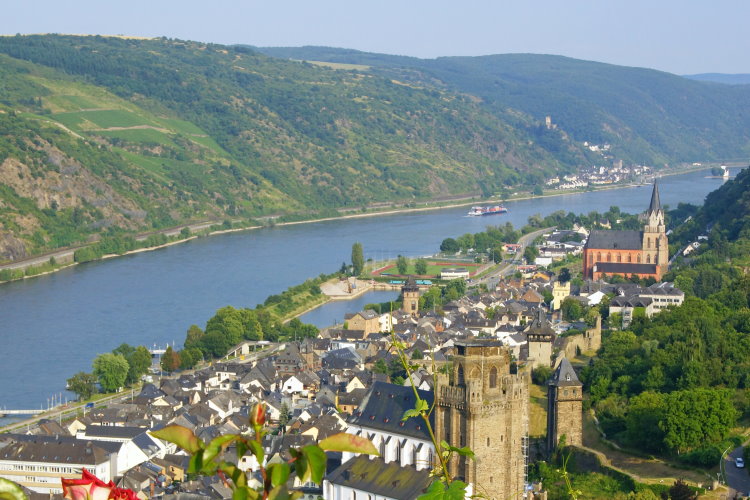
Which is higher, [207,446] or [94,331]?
[207,446]

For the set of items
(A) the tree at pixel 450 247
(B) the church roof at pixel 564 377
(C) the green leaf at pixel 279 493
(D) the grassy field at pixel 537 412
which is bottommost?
(A) the tree at pixel 450 247

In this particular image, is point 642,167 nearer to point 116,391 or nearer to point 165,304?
point 165,304

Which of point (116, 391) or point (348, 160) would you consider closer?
point (116, 391)

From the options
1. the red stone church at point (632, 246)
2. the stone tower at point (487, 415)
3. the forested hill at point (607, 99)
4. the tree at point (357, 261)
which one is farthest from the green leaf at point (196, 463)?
the forested hill at point (607, 99)

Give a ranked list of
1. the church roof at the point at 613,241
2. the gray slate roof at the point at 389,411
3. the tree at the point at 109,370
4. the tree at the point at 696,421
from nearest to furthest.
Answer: the gray slate roof at the point at 389,411, the tree at the point at 696,421, the tree at the point at 109,370, the church roof at the point at 613,241

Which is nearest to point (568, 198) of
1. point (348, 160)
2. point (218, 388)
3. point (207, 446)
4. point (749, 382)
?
point (348, 160)

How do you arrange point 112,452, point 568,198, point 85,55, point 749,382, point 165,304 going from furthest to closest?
point 85,55
point 568,198
point 165,304
point 112,452
point 749,382

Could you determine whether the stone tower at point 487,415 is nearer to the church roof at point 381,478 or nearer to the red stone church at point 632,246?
the church roof at point 381,478

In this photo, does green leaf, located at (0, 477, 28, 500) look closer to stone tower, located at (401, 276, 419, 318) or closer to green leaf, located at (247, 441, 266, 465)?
green leaf, located at (247, 441, 266, 465)
